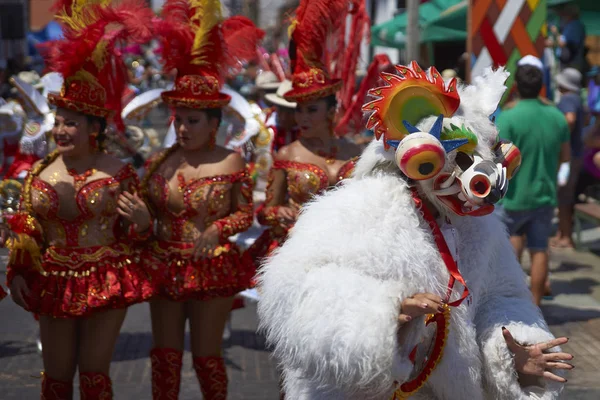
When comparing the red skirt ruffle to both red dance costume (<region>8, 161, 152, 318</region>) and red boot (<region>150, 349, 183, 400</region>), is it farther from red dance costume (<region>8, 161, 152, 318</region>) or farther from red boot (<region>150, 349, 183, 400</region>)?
red dance costume (<region>8, 161, 152, 318</region>)

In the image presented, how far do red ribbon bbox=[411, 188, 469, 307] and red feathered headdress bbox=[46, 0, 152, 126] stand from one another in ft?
5.97

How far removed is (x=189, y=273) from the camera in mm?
4320

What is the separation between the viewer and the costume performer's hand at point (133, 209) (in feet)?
13.1

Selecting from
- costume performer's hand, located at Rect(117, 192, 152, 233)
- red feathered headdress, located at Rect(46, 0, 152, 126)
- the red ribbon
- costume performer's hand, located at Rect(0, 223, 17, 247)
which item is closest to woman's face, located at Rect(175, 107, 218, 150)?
red feathered headdress, located at Rect(46, 0, 152, 126)

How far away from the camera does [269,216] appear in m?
4.71

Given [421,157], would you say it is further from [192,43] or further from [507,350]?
[192,43]

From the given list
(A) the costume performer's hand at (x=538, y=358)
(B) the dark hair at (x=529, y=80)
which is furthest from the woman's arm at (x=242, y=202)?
(B) the dark hair at (x=529, y=80)

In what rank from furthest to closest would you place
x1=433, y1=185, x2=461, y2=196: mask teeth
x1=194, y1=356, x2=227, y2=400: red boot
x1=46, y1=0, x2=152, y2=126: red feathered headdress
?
1. x1=194, y1=356, x2=227, y2=400: red boot
2. x1=46, y1=0, x2=152, y2=126: red feathered headdress
3. x1=433, y1=185, x2=461, y2=196: mask teeth

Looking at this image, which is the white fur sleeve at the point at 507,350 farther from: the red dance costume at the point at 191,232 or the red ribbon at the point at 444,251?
the red dance costume at the point at 191,232

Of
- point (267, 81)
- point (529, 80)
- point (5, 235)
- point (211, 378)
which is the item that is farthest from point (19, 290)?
point (529, 80)

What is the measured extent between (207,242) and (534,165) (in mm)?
3406

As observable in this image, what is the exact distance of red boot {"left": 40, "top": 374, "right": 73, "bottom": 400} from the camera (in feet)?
13.0

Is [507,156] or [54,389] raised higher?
[507,156]

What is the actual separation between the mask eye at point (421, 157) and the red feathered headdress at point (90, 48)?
1.84m
